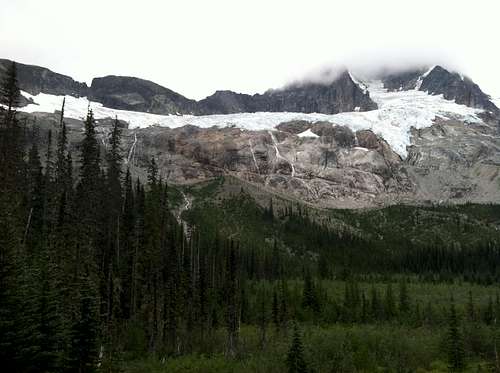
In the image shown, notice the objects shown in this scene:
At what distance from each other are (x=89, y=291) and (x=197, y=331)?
44683 mm

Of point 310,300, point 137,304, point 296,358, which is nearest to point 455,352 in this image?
point 296,358

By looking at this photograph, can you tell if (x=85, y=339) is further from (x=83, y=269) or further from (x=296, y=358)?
(x=296, y=358)

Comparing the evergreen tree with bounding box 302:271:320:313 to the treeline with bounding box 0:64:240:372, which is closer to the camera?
the treeline with bounding box 0:64:240:372

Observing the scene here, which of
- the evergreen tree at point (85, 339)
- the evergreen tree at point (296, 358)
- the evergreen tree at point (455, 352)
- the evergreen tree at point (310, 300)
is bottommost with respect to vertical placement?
the evergreen tree at point (310, 300)

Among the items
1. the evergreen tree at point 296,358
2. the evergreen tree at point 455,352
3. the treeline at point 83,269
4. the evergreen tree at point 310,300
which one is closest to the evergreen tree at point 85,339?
the treeline at point 83,269

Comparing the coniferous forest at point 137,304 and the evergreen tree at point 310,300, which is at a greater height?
the coniferous forest at point 137,304

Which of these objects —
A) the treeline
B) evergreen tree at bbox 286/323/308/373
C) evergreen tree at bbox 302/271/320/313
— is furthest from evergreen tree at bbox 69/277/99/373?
evergreen tree at bbox 302/271/320/313

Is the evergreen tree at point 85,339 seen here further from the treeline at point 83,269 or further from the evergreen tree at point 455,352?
the evergreen tree at point 455,352

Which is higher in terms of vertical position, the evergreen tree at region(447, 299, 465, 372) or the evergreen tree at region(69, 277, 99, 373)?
the evergreen tree at region(69, 277, 99, 373)

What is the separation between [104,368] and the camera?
39625mm

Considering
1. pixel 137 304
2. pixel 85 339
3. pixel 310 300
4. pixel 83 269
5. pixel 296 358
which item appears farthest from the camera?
pixel 310 300

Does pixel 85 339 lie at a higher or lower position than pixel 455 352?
higher

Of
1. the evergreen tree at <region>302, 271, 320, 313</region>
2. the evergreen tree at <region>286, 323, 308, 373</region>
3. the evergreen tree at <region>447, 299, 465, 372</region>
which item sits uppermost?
the evergreen tree at <region>286, 323, 308, 373</region>

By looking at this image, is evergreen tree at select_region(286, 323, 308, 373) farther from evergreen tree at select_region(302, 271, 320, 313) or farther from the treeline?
evergreen tree at select_region(302, 271, 320, 313)
